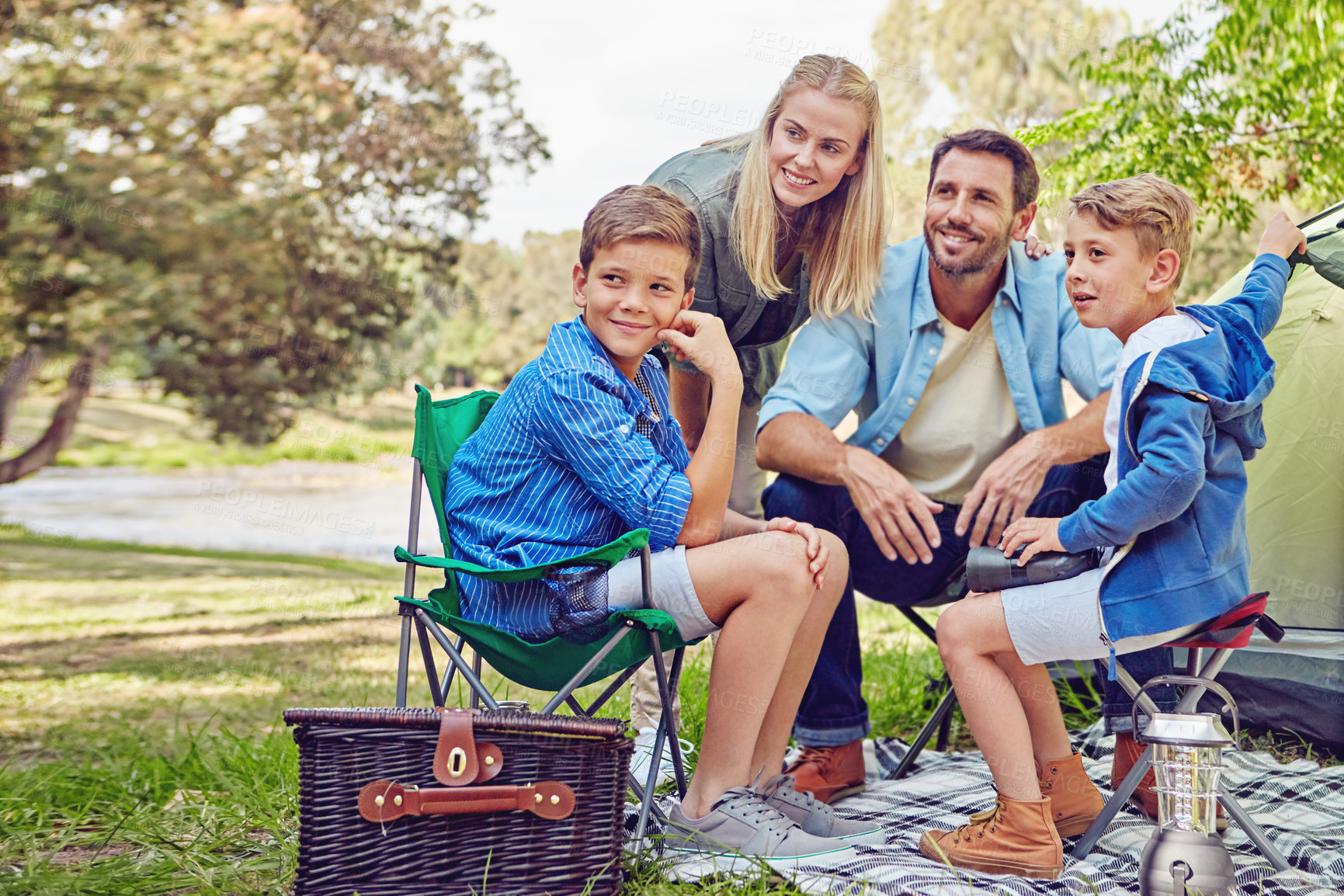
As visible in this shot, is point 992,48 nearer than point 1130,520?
No

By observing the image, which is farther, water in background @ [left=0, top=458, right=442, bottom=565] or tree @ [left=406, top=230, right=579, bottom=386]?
tree @ [left=406, top=230, right=579, bottom=386]

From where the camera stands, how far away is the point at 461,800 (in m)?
1.73

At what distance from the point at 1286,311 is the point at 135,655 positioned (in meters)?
5.86

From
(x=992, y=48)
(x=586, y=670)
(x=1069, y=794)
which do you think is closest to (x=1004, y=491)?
(x=1069, y=794)

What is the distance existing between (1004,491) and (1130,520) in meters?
0.48

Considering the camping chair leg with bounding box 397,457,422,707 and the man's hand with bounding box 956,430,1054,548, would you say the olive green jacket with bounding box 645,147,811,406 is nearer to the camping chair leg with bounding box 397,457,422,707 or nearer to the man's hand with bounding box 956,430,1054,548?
the man's hand with bounding box 956,430,1054,548

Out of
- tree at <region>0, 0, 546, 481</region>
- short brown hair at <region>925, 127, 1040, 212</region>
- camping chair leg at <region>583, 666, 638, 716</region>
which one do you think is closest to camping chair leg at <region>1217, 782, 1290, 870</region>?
camping chair leg at <region>583, 666, 638, 716</region>

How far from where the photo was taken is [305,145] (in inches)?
336

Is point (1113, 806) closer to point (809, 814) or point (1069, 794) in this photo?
point (1069, 794)

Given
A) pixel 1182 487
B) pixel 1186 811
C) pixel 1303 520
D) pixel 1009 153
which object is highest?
pixel 1009 153

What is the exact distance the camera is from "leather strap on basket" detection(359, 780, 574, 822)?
5.61 feet

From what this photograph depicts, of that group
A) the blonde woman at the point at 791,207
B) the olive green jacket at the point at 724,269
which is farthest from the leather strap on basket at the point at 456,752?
the olive green jacket at the point at 724,269

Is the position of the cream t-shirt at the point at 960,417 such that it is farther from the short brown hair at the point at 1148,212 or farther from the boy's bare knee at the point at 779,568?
the boy's bare knee at the point at 779,568

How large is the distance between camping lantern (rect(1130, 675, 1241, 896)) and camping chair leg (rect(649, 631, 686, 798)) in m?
0.85
